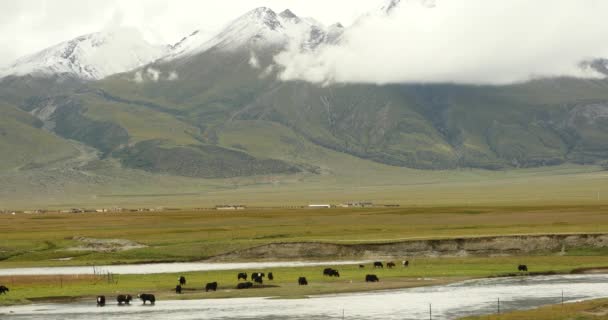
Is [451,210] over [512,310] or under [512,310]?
over

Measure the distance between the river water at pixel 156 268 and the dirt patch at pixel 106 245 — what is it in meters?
10.1

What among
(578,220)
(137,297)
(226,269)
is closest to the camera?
(137,297)

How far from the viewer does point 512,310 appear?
56188 mm

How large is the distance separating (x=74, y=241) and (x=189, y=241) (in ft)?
38.4

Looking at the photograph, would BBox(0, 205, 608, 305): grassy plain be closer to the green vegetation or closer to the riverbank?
the riverbank

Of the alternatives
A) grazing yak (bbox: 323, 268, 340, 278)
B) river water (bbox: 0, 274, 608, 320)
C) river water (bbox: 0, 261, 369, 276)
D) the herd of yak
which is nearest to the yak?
the herd of yak

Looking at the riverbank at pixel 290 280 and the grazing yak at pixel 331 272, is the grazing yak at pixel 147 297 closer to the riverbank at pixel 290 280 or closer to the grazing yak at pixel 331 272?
the riverbank at pixel 290 280

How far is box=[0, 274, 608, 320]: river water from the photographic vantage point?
185ft

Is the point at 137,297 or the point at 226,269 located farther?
the point at 226,269

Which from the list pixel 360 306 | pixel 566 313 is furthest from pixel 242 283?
pixel 566 313

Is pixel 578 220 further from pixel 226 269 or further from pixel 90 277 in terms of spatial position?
pixel 90 277

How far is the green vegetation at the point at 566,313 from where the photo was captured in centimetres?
5156

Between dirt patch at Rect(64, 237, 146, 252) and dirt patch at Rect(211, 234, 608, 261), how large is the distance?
1198 cm

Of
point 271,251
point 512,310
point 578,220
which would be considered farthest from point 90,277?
point 578,220
